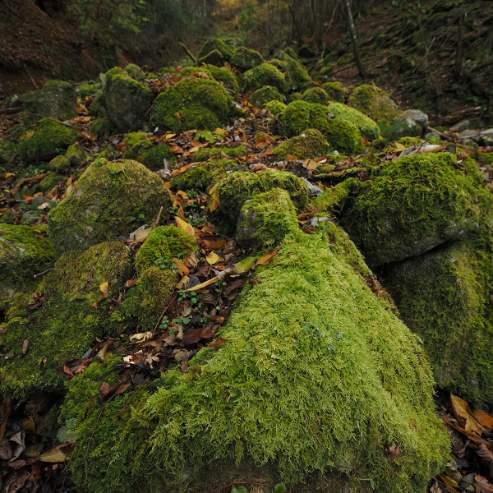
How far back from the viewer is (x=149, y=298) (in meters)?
2.45

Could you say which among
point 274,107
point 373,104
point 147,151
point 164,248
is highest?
point 274,107

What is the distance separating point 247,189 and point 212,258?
2.50 ft

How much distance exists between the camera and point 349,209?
11.5 feet

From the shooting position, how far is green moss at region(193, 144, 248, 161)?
464 cm

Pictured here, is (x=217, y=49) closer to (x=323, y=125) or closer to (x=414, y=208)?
(x=323, y=125)

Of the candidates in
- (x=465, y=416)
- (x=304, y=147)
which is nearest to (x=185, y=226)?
(x=304, y=147)

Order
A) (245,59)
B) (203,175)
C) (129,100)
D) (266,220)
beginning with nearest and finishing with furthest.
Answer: (266,220) → (203,175) → (129,100) → (245,59)

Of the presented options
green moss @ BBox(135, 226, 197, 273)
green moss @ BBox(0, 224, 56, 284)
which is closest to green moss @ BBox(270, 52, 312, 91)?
green moss @ BBox(135, 226, 197, 273)

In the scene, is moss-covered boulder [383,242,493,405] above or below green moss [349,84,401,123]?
below

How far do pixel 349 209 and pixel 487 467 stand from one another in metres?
2.50

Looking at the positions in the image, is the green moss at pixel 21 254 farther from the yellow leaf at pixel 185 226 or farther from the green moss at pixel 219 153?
the green moss at pixel 219 153

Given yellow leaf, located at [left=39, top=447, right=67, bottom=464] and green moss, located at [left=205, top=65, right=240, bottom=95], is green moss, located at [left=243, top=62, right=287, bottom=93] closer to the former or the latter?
green moss, located at [left=205, top=65, right=240, bottom=95]

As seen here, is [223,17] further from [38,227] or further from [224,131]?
[38,227]

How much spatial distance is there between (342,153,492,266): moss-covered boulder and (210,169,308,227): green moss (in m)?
0.72
